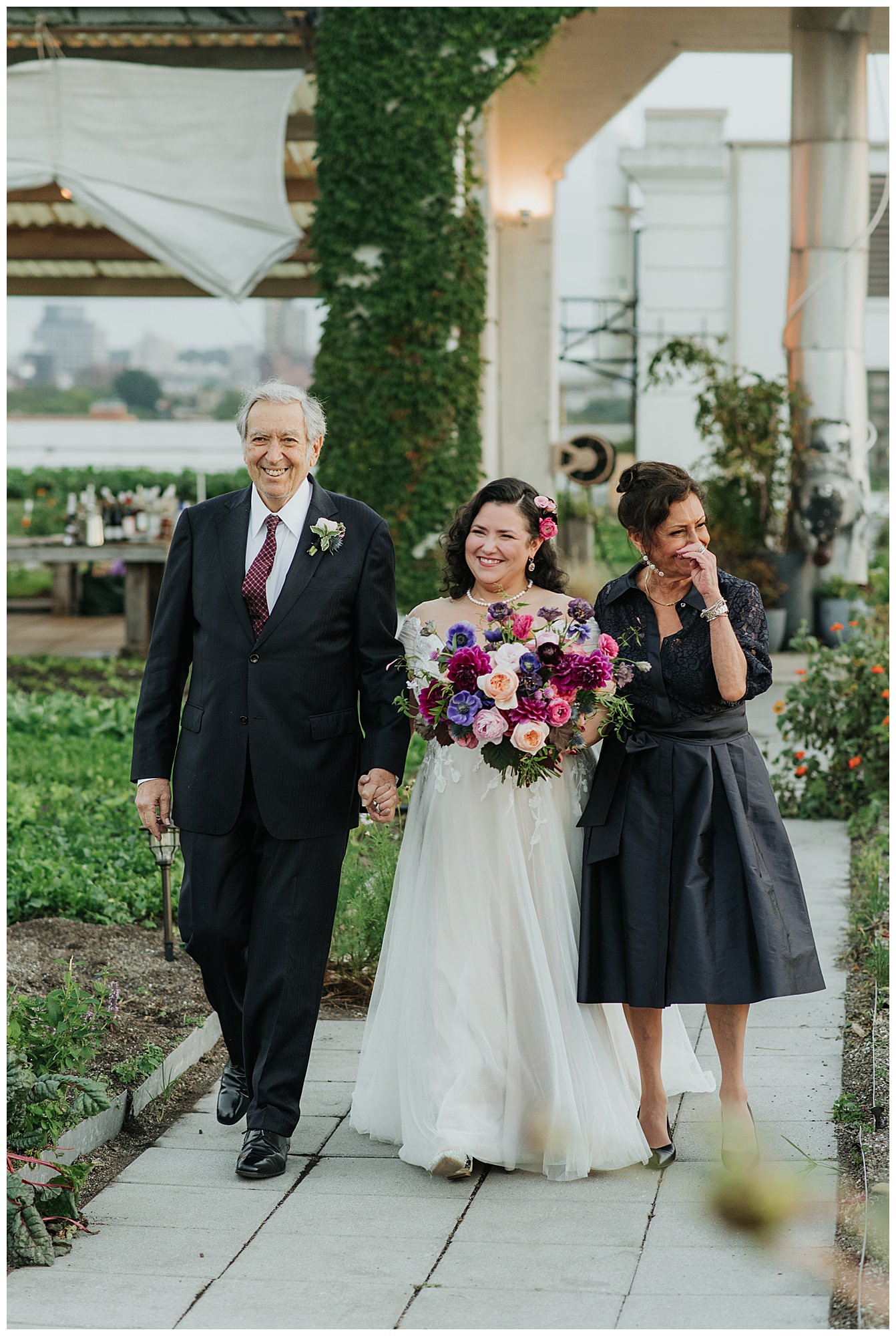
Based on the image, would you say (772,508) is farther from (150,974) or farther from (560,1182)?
(560,1182)

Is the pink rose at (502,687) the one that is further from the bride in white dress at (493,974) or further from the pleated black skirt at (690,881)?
the pleated black skirt at (690,881)

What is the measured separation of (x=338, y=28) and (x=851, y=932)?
822 centimetres

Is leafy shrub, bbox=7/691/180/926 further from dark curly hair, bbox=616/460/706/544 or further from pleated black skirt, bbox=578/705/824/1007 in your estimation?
dark curly hair, bbox=616/460/706/544

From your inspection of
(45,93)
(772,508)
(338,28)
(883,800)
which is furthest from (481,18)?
(883,800)

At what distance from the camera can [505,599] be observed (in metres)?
3.81

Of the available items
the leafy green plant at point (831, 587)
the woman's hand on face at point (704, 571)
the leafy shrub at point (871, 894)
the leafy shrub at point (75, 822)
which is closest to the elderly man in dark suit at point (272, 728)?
the woman's hand on face at point (704, 571)

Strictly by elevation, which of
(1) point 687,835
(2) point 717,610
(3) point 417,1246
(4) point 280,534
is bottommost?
(3) point 417,1246

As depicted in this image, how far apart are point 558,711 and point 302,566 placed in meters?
0.80

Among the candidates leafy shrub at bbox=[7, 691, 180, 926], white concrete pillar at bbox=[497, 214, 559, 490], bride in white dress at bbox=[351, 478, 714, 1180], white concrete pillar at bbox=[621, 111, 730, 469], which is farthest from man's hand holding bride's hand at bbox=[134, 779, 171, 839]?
white concrete pillar at bbox=[621, 111, 730, 469]

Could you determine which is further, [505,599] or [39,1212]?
[505,599]

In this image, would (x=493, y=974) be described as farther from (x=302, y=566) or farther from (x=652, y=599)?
(x=302, y=566)

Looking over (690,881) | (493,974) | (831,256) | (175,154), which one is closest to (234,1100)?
(493,974)

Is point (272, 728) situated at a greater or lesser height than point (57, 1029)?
greater

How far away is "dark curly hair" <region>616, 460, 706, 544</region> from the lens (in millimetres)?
3447
